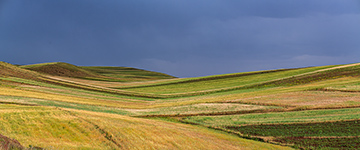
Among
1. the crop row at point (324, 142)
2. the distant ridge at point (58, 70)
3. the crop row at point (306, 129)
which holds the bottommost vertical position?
the crop row at point (324, 142)

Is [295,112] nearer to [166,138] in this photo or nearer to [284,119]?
[284,119]

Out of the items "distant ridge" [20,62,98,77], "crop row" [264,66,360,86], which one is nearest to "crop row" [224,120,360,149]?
"crop row" [264,66,360,86]

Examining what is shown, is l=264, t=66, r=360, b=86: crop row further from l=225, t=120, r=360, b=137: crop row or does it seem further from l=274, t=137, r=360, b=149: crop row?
l=274, t=137, r=360, b=149: crop row

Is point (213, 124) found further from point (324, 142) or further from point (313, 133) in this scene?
point (324, 142)

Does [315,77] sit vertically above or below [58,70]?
below

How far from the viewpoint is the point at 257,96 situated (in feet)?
178

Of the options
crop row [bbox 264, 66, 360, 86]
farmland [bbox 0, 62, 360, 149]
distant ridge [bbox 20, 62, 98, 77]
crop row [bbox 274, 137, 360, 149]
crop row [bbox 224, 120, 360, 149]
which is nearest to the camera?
farmland [bbox 0, 62, 360, 149]

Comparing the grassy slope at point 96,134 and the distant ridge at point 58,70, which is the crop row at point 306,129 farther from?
the distant ridge at point 58,70

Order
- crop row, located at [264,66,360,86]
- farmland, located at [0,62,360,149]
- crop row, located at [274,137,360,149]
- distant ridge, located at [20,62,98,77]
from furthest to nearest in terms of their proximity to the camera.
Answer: distant ridge, located at [20,62,98,77], crop row, located at [264,66,360,86], crop row, located at [274,137,360,149], farmland, located at [0,62,360,149]

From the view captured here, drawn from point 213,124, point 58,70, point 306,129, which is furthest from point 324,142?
point 58,70

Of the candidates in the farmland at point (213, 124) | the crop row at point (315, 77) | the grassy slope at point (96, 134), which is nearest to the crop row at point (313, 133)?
the farmland at point (213, 124)

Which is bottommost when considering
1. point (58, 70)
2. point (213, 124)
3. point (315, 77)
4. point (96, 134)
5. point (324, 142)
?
point (324, 142)

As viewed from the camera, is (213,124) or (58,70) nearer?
(213,124)

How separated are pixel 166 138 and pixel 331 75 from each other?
58786 millimetres
